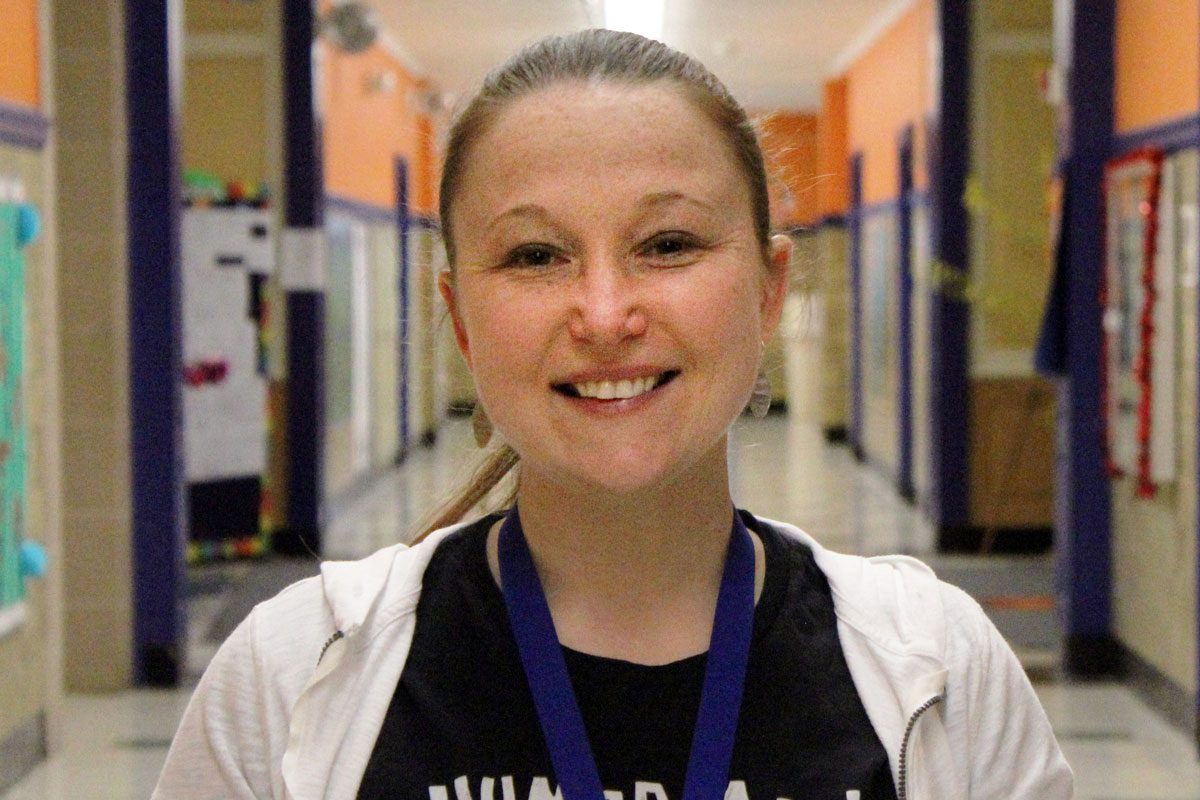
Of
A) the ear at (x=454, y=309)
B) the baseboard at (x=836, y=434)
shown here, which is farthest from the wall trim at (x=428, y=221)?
the baseboard at (x=836, y=434)

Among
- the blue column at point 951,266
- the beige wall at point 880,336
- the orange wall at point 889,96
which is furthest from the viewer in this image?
the beige wall at point 880,336

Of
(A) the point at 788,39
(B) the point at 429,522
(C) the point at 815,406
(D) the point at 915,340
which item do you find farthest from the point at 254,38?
(C) the point at 815,406

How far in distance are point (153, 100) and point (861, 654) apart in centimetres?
487

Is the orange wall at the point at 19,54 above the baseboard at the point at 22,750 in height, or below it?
above

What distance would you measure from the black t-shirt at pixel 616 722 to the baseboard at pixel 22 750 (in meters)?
3.62

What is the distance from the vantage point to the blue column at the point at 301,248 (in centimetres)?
848

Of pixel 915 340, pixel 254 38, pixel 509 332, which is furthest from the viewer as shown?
pixel 915 340

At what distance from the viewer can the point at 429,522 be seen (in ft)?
4.65

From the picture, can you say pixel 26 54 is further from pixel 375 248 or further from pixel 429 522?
pixel 375 248

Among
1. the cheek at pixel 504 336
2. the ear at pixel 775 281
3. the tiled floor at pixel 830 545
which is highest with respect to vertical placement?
the ear at pixel 775 281

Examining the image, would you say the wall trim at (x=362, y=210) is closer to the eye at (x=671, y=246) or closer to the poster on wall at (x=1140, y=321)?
the poster on wall at (x=1140, y=321)

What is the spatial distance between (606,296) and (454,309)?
203mm

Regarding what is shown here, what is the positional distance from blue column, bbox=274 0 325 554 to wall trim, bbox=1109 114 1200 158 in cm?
420

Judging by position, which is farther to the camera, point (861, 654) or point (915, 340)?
point (915, 340)
